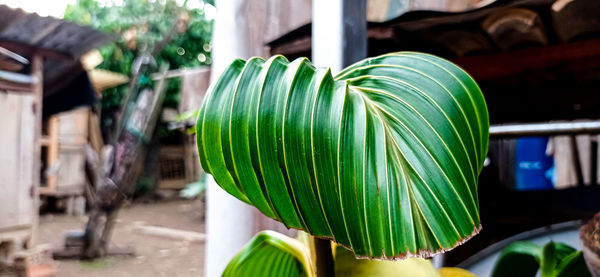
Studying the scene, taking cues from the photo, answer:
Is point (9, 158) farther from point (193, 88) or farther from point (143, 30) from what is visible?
point (143, 30)

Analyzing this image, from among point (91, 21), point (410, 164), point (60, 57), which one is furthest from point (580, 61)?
point (91, 21)

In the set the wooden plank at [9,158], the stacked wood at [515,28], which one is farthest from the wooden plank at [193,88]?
the wooden plank at [9,158]

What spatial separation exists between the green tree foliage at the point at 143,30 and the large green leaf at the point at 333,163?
7766mm

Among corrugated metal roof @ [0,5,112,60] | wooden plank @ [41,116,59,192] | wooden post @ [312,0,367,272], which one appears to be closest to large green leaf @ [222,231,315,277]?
wooden post @ [312,0,367,272]

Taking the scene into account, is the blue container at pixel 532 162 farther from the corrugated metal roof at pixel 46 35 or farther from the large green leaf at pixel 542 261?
the corrugated metal roof at pixel 46 35

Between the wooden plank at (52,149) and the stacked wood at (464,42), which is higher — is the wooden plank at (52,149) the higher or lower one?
the lower one

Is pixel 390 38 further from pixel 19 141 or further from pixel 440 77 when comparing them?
pixel 19 141

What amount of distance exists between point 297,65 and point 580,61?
0.97 meters

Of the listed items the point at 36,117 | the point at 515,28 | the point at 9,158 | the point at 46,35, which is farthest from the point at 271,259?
the point at 36,117

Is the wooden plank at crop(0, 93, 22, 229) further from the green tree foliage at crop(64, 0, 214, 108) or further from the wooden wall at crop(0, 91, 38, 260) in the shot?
the green tree foliage at crop(64, 0, 214, 108)

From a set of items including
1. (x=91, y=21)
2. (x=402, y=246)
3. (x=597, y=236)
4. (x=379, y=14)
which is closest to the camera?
(x=402, y=246)

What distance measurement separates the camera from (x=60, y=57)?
3.95 meters

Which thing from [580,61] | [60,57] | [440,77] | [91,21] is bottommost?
[440,77]

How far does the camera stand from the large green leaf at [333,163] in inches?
18.2
